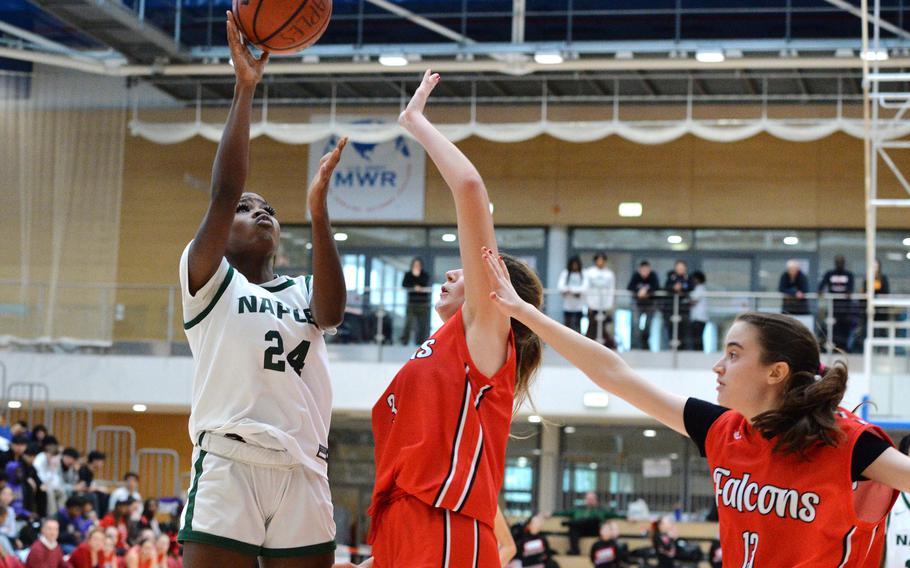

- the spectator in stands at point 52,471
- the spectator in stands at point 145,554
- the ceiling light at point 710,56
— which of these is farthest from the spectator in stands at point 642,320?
the spectator in stands at point 52,471

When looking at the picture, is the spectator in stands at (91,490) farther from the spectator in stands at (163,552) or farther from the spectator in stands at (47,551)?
the spectator in stands at (47,551)

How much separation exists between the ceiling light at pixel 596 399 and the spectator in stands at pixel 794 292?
308 cm

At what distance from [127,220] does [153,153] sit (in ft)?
4.55

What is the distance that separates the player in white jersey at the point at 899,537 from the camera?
6410 mm

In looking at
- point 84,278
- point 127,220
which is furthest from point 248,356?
point 127,220

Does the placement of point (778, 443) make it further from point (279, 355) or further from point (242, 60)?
point (242, 60)

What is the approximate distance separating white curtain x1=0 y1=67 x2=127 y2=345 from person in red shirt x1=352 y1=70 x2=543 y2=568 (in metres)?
18.4

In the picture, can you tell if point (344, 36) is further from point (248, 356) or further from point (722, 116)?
point (248, 356)

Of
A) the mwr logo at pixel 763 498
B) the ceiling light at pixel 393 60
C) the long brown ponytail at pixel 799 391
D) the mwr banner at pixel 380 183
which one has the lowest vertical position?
the mwr logo at pixel 763 498

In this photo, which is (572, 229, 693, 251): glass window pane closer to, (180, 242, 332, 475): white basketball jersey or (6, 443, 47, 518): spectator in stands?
(6, 443, 47, 518): spectator in stands

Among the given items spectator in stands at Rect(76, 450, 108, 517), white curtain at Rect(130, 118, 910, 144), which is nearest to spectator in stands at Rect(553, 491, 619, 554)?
white curtain at Rect(130, 118, 910, 144)

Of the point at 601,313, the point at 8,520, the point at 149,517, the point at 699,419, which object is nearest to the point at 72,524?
the point at 149,517

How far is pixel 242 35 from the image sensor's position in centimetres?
402

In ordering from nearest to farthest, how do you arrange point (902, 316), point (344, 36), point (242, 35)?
point (242, 35) → point (902, 316) → point (344, 36)
